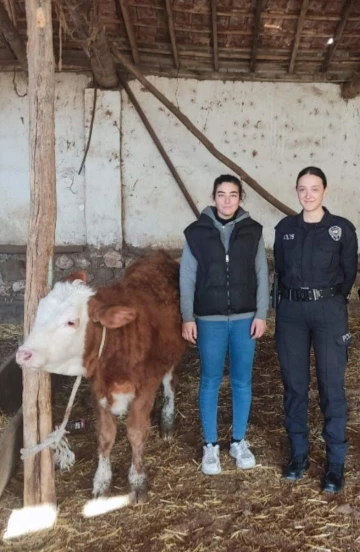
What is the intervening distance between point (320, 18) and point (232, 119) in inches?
62.8

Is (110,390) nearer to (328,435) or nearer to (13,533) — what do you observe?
(13,533)

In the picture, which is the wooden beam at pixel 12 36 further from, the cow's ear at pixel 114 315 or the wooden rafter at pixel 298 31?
the cow's ear at pixel 114 315

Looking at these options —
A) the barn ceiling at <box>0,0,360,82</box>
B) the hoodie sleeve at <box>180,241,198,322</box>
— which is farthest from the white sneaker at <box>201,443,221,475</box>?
the barn ceiling at <box>0,0,360,82</box>

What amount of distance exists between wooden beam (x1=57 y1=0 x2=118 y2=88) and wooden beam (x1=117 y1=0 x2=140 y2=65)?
32 cm

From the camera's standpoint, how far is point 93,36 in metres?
5.02

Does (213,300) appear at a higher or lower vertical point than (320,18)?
lower

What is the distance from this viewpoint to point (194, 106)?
6863 millimetres

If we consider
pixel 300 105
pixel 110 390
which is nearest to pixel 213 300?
pixel 110 390

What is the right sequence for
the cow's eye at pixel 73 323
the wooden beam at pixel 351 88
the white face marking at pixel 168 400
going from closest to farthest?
1. the cow's eye at pixel 73 323
2. the white face marking at pixel 168 400
3. the wooden beam at pixel 351 88

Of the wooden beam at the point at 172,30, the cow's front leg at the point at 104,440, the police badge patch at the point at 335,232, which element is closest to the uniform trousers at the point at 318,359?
the police badge patch at the point at 335,232

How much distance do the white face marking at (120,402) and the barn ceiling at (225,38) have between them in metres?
3.50

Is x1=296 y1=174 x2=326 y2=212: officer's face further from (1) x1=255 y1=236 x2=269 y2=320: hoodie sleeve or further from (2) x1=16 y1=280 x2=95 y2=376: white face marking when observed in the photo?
(2) x1=16 y1=280 x2=95 y2=376: white face marking

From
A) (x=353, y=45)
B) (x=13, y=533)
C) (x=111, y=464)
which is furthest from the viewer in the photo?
(x=353, y=45)

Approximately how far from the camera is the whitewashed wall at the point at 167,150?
680cm
